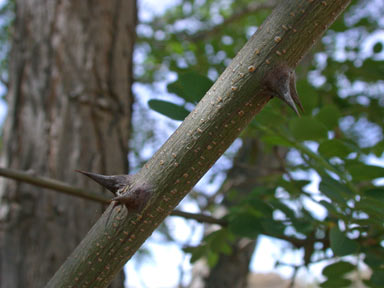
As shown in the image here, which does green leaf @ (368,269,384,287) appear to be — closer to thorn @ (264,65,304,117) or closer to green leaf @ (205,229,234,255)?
green leaf @ (205,229,234,255)

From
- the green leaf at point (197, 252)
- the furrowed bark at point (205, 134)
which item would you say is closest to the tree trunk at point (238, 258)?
the green leaf at point (197, 252)

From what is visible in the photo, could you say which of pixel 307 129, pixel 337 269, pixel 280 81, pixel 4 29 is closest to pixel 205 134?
pixel 280 81

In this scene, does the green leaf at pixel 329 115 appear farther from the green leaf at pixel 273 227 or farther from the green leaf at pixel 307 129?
the green leaf at pixel 273 227

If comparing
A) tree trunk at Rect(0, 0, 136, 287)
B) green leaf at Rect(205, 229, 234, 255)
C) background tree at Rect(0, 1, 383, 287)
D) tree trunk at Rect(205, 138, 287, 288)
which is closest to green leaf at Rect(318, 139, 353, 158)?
background tree at Rect(0, 1, 383, 287)

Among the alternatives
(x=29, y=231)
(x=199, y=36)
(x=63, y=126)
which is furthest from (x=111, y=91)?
(x=199, y=36)

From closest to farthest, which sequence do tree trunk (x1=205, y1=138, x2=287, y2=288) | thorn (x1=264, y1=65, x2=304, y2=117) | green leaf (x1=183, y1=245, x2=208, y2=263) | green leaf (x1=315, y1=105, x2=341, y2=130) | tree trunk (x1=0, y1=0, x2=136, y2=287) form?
thorn (x1=264, y1=65, x2=304, y2=117) < green leaf (x1=315, y1=105, x2=341, y2=130) < green leaf (x1=183, y1=245, x2=208, y2=263) < tree trunk (x1=0, y1=0, x2=136, y2=287) < tree trunk (x1=205, y1=138, x2=287, y2=288)

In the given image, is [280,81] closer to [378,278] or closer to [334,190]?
[334,190]

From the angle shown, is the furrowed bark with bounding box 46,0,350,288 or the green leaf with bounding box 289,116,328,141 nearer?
the furrowed bark with bounding box 46,0,350,288
